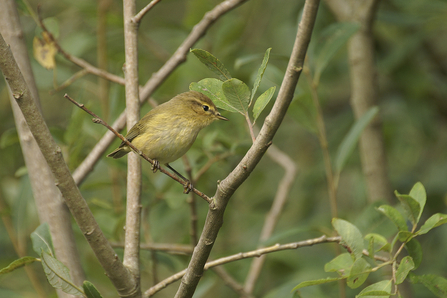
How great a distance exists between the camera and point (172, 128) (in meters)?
2.94

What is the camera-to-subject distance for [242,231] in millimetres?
4418

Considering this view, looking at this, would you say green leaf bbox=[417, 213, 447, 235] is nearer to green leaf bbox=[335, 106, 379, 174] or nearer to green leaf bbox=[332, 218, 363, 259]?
green leaf bbox=[332, 218, 363, 259]

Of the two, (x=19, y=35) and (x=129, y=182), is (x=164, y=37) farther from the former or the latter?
(x=129, y=182)

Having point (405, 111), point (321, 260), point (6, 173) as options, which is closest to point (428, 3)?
point (405, 111)

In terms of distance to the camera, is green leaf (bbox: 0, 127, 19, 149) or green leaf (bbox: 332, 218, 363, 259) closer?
green leaf (bbox: 332, 218, 363, 259)

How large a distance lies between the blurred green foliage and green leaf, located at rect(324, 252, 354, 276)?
126cm

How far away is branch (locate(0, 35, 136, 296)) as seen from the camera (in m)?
1.51

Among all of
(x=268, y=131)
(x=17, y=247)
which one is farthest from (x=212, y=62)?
(x=17, y=247)

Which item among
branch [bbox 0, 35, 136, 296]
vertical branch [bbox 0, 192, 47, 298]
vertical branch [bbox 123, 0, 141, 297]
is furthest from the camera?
vertical branch [bbox 0, 192, 47, 298]

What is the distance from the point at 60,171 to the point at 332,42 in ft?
6.25

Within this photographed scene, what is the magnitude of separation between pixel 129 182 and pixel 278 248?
773 millimetres

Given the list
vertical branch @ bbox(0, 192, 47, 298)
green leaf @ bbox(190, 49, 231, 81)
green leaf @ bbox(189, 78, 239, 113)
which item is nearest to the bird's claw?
green leaf @ bbox(189, 78, 239, 113)

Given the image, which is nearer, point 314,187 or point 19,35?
point 19,35

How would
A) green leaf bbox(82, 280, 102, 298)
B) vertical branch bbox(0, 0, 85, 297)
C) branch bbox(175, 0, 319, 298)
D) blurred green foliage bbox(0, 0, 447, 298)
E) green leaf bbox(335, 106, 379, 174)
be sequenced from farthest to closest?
blurred green foliage bbox(0, 0, 447, 298) < green leaf bbox(335, 106, 379, 174) < vertical branch bbox(0, 0, 85, 297) < green leaf bbox(82, 280, 102, 298) < branch bbox(175, 0, 319, 298)
